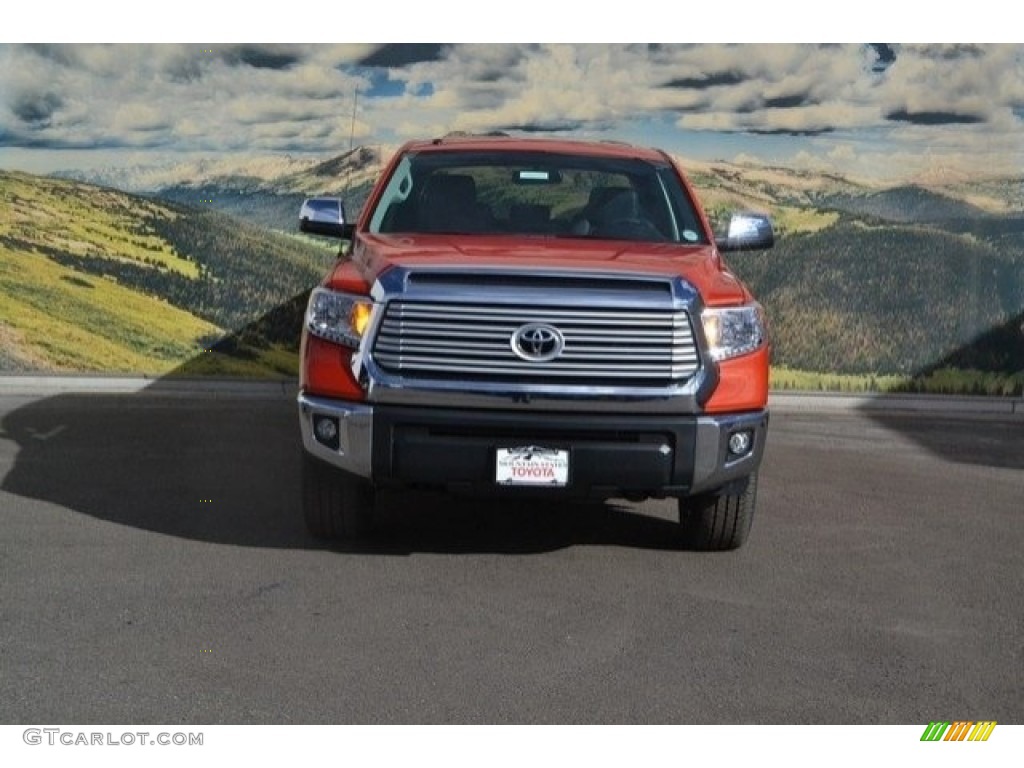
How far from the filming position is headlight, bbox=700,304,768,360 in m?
7.41

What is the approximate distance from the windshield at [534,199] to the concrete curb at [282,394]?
18.2 feet

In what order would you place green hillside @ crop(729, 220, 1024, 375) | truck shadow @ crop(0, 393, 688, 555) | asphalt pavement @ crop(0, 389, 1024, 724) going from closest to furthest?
asphalt pavement @ crop(0, 389, 1024, 724) → truck shadow @ crop(0, 393, 688, 555) → green hillside @ crop(729, 220, 1024, 375)

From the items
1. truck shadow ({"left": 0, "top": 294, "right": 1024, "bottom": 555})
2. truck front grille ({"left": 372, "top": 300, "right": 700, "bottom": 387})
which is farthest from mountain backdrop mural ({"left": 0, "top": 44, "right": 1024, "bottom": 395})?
truck front grille ({"left": 372, "top": 300, "right": 700, "bottom": 387})

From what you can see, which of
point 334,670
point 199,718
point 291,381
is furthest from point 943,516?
point 291,381

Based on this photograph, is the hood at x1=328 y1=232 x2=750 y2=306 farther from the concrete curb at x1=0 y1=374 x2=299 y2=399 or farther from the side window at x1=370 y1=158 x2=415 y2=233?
the concrete curb at x1=0 y1=374 x2=299 y2=399

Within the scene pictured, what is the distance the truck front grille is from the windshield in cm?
117

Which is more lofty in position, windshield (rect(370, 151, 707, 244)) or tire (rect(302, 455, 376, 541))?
windshield (rect(370, 151, 707, 244))

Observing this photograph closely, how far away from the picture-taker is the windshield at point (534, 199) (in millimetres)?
8602

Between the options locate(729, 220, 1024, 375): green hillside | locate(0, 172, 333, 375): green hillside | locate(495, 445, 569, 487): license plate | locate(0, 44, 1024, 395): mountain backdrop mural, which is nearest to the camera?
locate(495, 445, 569, 487): license plate

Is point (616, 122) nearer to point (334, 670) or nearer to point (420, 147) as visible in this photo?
point (420, 147)

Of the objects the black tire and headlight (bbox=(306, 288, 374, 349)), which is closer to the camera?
headlight (bbox=(306, 288, 374, 349))

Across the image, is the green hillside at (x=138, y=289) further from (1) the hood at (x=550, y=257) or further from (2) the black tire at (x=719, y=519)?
(2) the black tire at (x=719, y=519)

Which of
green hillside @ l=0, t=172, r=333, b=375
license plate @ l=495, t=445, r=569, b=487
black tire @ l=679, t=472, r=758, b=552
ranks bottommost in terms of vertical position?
green hillside @ l=0, t=172, r=333, b=375

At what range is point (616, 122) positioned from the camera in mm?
14273
